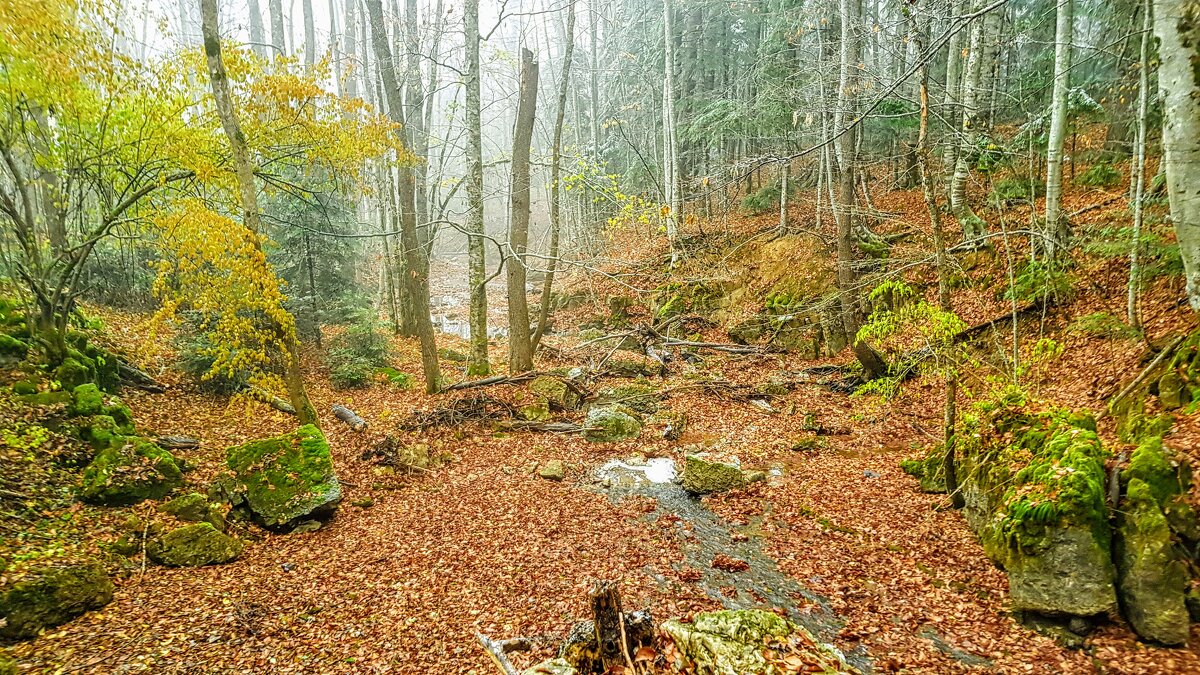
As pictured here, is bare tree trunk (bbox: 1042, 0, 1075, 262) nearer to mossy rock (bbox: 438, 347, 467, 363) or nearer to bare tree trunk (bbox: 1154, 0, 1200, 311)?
bare tree trunk (bbox: 1154, 0, 1200, 311)

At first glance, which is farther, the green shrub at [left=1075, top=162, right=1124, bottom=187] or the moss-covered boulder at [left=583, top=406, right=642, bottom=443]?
the green shrub at [left=1075, top=162, right=1124, bottom=187]

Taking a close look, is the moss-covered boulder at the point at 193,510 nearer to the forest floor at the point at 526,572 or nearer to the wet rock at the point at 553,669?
the forest floor at the point at 526,572

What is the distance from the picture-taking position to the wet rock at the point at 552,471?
9102 millimetres

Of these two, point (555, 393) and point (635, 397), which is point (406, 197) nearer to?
point (555, 393)

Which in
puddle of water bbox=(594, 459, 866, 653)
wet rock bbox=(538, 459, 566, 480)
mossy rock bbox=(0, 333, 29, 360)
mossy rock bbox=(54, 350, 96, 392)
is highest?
mossy rock bbox=(0, 333, 29, 360)

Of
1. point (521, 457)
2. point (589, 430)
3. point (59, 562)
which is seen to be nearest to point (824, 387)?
point (589, 430)

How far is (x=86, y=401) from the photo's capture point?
7.89 m

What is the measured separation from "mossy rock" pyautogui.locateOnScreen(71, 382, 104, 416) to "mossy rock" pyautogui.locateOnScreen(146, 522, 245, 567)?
125 inches

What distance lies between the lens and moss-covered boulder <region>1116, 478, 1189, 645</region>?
4.03m

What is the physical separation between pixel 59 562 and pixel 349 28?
2662 cm

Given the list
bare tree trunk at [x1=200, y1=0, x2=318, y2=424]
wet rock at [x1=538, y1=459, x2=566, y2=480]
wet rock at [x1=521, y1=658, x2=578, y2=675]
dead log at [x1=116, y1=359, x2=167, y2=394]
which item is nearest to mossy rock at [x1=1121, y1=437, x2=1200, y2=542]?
wet rock at [x1=521, y1=658, x2=578, y2=675]

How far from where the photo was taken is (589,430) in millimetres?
11000

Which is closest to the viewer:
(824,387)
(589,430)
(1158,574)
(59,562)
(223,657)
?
(1158,574)

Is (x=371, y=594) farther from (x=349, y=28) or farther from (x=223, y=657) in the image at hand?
(x=349, y=28)
